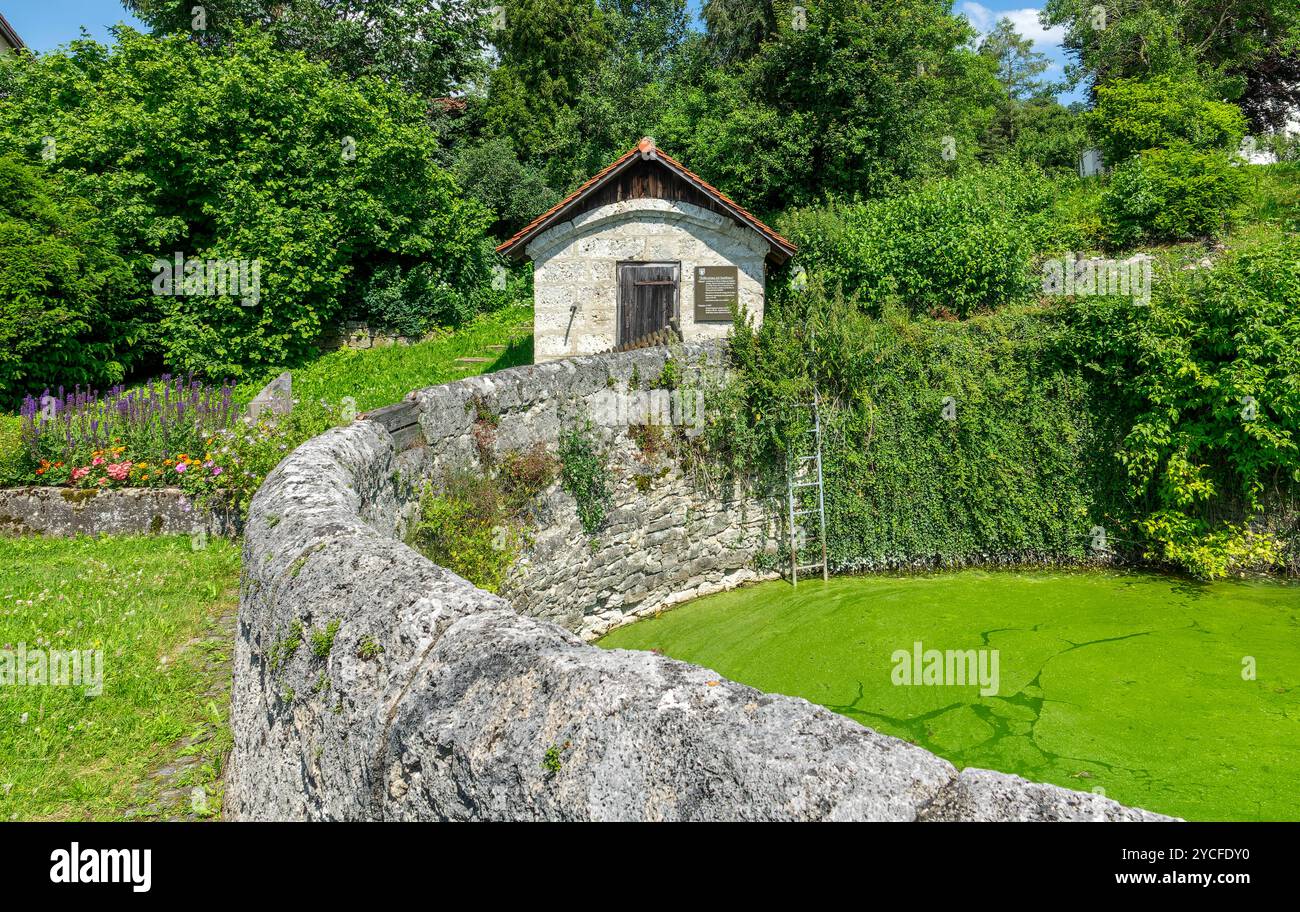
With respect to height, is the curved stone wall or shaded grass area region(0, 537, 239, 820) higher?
the curved stone wall

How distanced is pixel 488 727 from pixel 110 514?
796cm

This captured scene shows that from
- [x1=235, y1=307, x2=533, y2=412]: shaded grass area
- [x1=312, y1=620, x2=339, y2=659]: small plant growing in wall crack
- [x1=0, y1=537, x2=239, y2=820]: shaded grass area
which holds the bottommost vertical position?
[x1=0, y1=537, x2=239, y2=820]: shaded grass area

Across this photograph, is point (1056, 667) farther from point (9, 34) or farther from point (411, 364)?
point (9, 34)

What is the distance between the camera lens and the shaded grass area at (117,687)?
12.7 ft

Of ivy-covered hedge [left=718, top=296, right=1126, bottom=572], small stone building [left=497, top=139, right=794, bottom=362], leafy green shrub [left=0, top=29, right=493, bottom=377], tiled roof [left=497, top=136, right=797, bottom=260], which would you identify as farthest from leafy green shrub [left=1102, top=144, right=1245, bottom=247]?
leafy green shrub [left=0, top=29, right=493, bottom=377]

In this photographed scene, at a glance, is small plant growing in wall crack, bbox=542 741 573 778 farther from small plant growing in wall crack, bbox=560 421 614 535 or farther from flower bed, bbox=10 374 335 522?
flower bed, bbox=10 374 335 522

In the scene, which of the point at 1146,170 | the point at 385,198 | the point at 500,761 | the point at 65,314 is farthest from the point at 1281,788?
the point at 385,198

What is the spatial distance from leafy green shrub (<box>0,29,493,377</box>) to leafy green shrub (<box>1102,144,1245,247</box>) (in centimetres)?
1758

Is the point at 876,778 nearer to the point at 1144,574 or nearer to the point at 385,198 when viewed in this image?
the point at 1144,574

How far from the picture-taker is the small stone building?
1321 cm

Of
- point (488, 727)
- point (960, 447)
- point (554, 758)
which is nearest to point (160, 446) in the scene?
point (488, 727)

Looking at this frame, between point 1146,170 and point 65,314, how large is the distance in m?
23.2

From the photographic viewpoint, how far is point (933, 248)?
1434 centimetres

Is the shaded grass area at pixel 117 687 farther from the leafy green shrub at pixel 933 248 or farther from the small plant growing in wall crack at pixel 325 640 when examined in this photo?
the leafy green shrub at pixel 933 248
